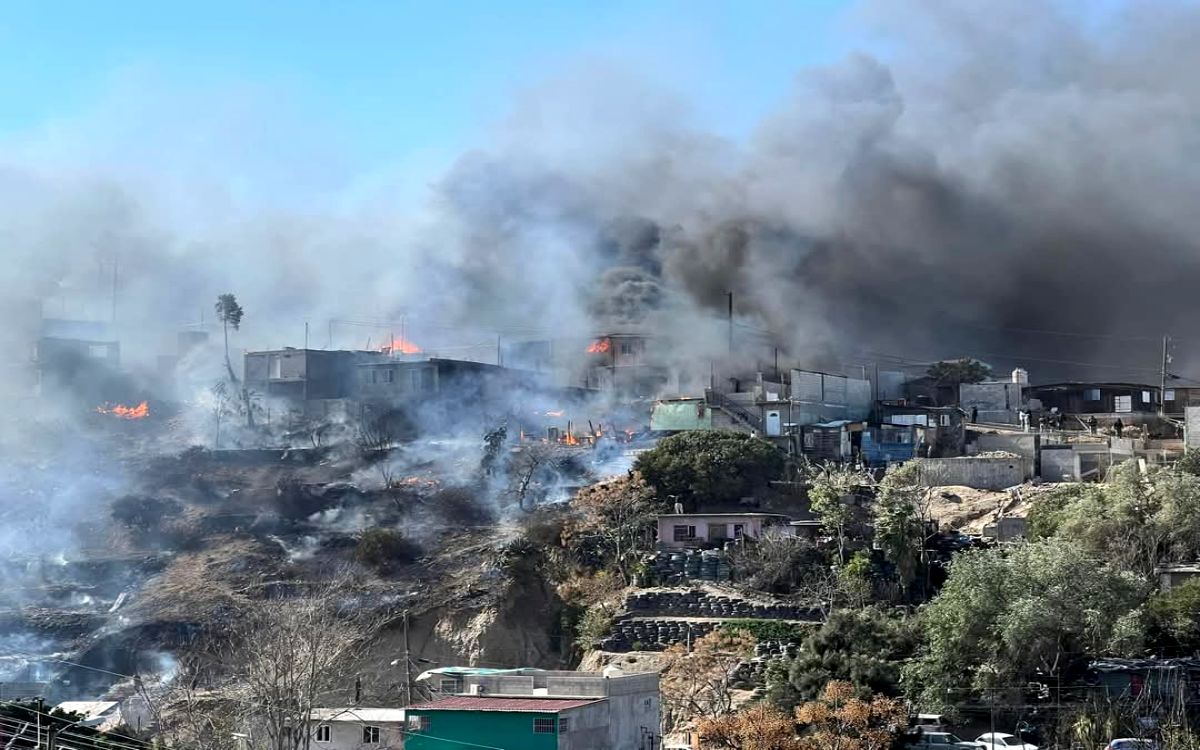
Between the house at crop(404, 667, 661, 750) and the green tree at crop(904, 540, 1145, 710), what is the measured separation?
7213mm

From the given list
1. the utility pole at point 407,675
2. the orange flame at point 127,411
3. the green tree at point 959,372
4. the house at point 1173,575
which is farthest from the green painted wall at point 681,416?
the orange flame at point 127,411

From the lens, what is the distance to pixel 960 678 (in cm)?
4197

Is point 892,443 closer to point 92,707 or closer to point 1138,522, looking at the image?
point 1138,522

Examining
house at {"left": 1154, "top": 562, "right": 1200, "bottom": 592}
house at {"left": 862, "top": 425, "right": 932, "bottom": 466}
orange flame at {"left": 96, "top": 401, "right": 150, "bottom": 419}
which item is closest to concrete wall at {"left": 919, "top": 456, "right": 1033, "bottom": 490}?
house at {"left": 862, "top": 425, "right": 932, "bottom": 466}

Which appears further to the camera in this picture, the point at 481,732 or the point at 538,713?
the point at 481,732

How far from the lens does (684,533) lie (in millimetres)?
58000

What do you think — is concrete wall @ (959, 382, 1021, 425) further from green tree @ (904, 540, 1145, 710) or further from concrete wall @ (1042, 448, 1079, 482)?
green tree @ (904, 540, 1145, 710)

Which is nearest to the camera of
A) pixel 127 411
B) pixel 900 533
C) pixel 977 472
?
pixel 900 533

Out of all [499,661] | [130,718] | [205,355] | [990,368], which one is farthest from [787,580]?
[205,355]

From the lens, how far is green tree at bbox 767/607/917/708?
1606 inches

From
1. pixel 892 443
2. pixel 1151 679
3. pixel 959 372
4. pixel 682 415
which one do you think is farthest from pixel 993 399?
pixel 1151 679

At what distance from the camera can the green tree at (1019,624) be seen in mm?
41625

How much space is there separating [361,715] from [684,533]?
65.1 feet

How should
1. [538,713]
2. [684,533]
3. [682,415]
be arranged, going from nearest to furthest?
[538,713], [684,533], [682,415]
